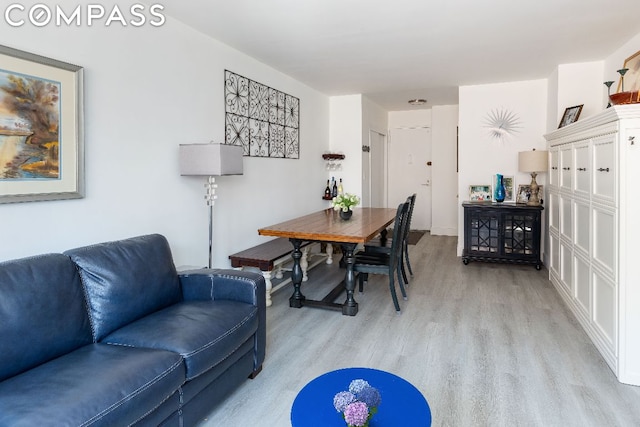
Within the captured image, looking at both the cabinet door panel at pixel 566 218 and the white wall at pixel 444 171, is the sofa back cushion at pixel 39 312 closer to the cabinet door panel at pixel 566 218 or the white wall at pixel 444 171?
the cabinet door panel at pixel 566 218

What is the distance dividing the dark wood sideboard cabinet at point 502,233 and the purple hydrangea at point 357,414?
4.36 m

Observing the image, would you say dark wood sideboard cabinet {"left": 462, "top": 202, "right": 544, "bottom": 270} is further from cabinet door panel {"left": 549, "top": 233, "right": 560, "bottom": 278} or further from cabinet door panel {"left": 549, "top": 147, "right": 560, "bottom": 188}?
cabinet door panel {"left": 549, "top": 147, "right": 560, "bottom": 188}

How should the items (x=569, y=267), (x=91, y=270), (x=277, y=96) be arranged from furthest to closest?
(x=277, y=96) → (x=569, y=267) → (x=91, y=270)

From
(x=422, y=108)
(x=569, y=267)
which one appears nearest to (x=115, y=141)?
(x=569, y=267)

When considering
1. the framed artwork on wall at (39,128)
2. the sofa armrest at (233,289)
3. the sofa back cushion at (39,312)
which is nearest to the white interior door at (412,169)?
the sofa armrest at (233,289)

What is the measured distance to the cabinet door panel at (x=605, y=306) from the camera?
249 centimetres

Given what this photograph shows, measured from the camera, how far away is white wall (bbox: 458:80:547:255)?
5.30 meters

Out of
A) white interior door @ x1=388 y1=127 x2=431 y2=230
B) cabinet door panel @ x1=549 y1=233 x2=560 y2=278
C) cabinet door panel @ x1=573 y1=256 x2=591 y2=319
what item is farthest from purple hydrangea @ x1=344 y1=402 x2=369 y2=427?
white interior door @ x1=388 y1=127 x2=431 y2=230

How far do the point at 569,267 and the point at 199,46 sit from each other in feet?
12.3

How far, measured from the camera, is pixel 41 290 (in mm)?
1771

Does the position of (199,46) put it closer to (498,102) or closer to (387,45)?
(387,45)

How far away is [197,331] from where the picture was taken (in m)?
1.94

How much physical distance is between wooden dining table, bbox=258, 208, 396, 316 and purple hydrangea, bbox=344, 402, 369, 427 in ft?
6.31

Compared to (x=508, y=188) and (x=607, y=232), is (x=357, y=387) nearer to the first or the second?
(x=607, y=232)
